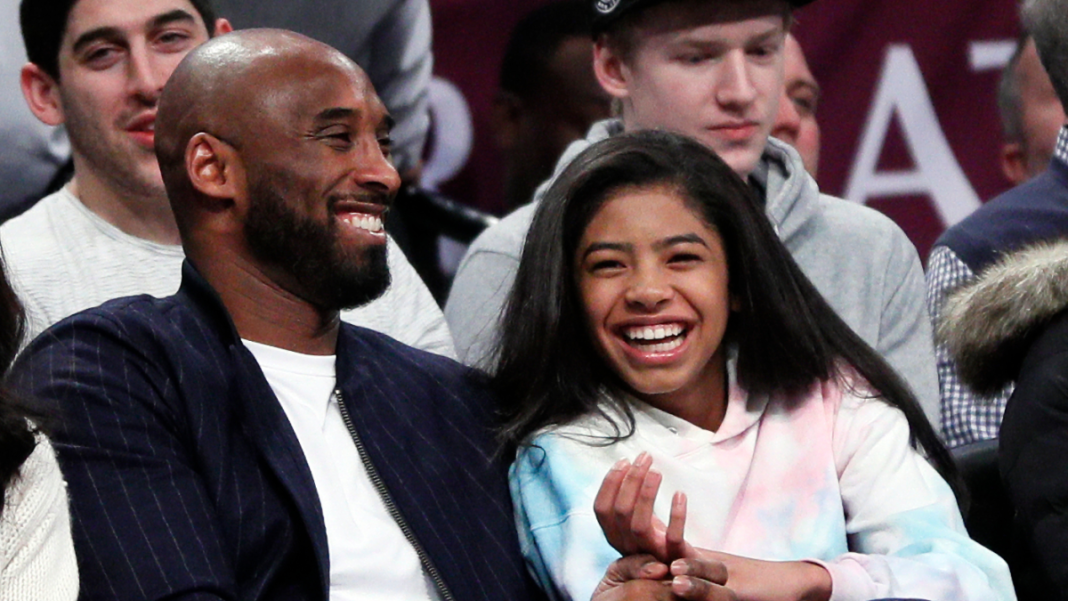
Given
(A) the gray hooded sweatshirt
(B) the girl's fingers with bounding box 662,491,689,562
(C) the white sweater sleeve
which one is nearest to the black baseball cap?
(A) the gray hooded sweatshirt

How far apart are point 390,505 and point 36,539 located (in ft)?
1.73

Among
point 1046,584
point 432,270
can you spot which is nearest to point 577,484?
point 1046,584

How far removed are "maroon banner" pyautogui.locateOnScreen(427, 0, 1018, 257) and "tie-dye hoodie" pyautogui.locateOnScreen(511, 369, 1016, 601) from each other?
1924mm

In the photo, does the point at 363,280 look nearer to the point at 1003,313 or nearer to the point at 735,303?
the point at 735,303

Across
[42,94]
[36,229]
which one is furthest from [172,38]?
[36,229]

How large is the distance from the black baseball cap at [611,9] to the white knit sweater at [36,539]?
1.48 metres

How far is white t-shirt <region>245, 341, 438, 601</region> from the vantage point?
2322mm

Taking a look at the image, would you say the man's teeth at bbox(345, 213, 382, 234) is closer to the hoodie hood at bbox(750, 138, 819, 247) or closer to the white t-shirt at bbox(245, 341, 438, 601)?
the white t-shirt at bbox(245, 341, 438, 601)

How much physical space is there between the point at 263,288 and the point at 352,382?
18cm

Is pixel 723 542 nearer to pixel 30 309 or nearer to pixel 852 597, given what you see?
pixel 852 597

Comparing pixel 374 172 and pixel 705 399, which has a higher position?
pixel 374 172

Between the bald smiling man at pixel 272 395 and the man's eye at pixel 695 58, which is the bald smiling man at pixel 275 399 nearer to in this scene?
the bald smiling man at pixel 272 395

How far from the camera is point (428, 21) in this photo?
151 inches

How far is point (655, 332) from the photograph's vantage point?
2482 millimetres
